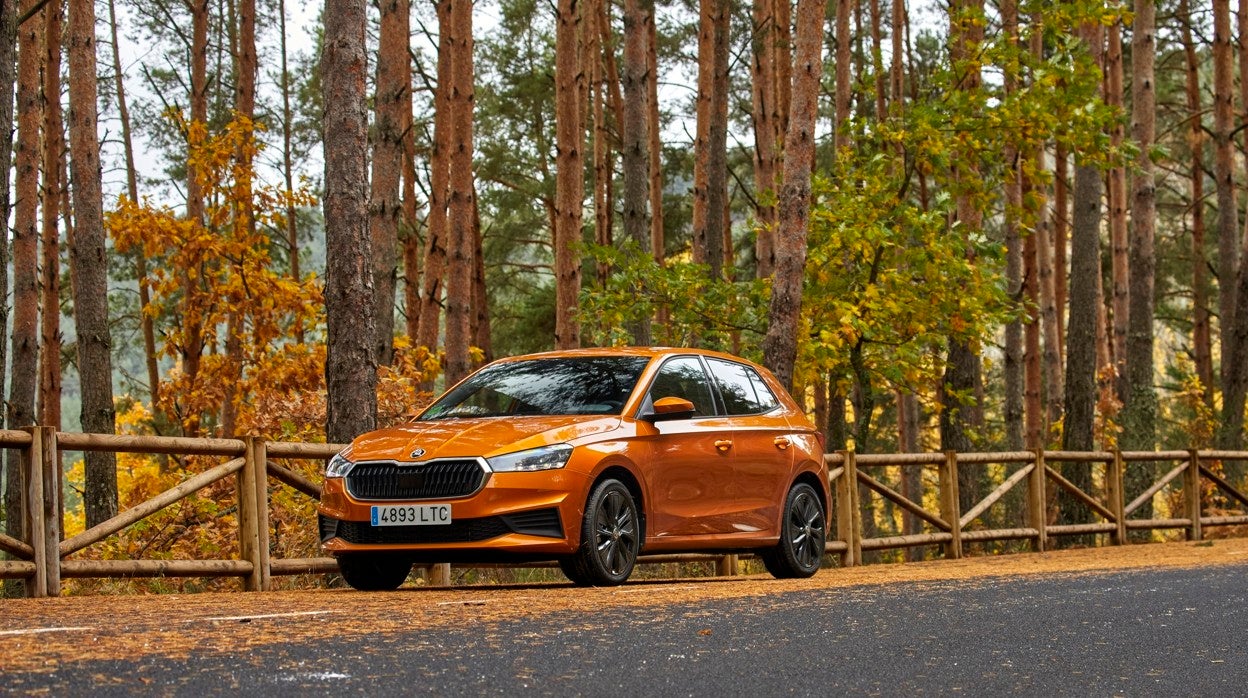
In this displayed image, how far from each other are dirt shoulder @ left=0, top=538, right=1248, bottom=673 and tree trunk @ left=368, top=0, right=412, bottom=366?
9.17 metres

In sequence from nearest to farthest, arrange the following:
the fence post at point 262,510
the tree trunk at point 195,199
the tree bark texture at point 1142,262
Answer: the fence post at point 262,510 < the tree trunk at point 195,199 < the tree bark texture at point 1142,262

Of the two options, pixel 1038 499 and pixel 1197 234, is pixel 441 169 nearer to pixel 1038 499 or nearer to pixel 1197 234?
pixel 1038 499

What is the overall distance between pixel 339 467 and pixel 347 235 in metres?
3.89

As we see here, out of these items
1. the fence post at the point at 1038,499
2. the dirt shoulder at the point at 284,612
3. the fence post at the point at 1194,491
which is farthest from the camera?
the fence post at the point at 1194,491

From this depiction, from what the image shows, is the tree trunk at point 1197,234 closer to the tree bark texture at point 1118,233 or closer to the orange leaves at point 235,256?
the tree bark texture at point 1118,233

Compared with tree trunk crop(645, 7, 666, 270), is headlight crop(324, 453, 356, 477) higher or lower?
lower

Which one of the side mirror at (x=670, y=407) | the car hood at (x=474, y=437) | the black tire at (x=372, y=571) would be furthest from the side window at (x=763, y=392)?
the black tire at (x=372, y=571)

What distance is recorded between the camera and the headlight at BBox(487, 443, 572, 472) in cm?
1007

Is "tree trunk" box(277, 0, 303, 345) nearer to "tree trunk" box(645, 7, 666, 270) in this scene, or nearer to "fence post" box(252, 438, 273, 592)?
"tree trunk" box(645, 7, 666, 270)

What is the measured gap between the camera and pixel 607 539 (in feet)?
34.6

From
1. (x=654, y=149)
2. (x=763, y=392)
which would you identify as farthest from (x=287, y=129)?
(x=763, y=392)

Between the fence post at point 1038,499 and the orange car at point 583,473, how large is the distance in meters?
7.24

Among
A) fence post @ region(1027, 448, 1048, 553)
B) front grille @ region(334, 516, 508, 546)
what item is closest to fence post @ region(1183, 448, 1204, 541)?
fence post @ region(1027, 448, 1048, 553)

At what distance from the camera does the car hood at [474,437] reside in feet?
33.3
